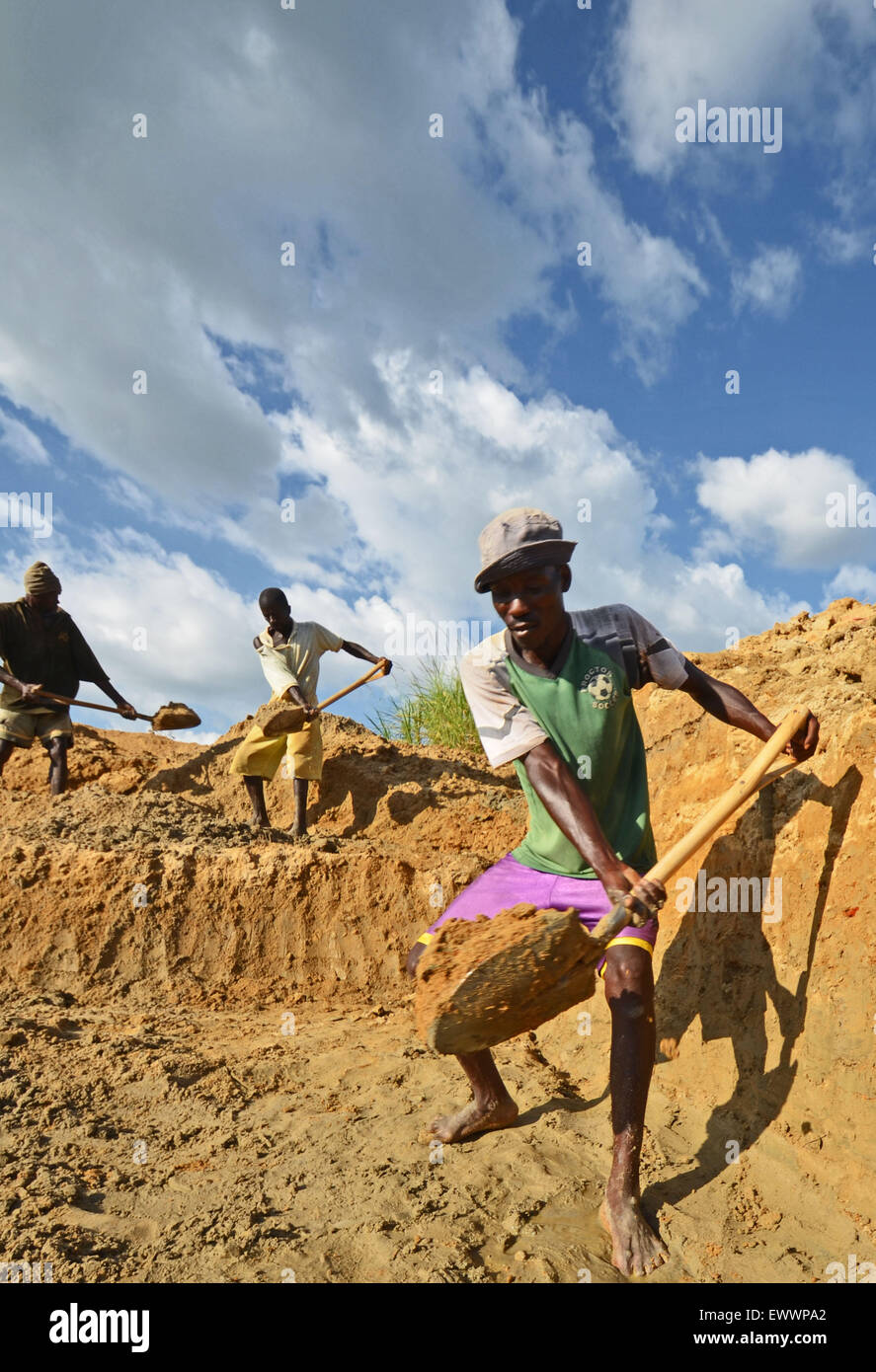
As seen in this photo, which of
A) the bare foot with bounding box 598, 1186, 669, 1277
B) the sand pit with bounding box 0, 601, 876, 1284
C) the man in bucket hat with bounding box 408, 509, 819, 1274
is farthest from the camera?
the man in bucket hat with bounding box 408, 509, 819, 1274

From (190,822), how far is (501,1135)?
3546mm

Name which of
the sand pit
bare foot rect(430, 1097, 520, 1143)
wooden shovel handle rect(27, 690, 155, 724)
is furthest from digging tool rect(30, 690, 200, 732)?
bare foot rect(430, 1097, 520, 1143)

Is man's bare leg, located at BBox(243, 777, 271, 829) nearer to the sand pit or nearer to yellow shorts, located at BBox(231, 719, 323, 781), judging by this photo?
yellow shorts, located at BBox(231, 719, 323, 781)

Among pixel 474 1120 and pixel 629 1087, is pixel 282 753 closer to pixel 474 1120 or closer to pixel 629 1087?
pixel 474 1120

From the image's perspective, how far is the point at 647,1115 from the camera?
107 inches

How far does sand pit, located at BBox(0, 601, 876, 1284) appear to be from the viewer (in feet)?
7.14

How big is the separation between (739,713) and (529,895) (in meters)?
0.88

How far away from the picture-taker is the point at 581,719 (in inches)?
97.8

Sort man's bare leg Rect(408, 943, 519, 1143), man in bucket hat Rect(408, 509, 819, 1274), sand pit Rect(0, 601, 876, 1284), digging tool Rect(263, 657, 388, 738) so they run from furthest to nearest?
digging tool Rect(263, 657, 388, 738) < man's bare leg Rect(408, 943, 519, 1143) < man in bucket hat Rect(408, 509, 819, 1274) < sand pit Rect(0, 601, 876, 1284)

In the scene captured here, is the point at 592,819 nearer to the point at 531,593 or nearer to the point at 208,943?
the point at 531,593

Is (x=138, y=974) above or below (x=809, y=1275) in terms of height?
above

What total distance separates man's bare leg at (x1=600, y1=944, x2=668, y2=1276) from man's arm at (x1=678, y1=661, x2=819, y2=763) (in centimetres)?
88

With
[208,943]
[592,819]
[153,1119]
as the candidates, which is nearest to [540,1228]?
[592,819]

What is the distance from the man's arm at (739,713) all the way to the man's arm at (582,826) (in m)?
0.56
